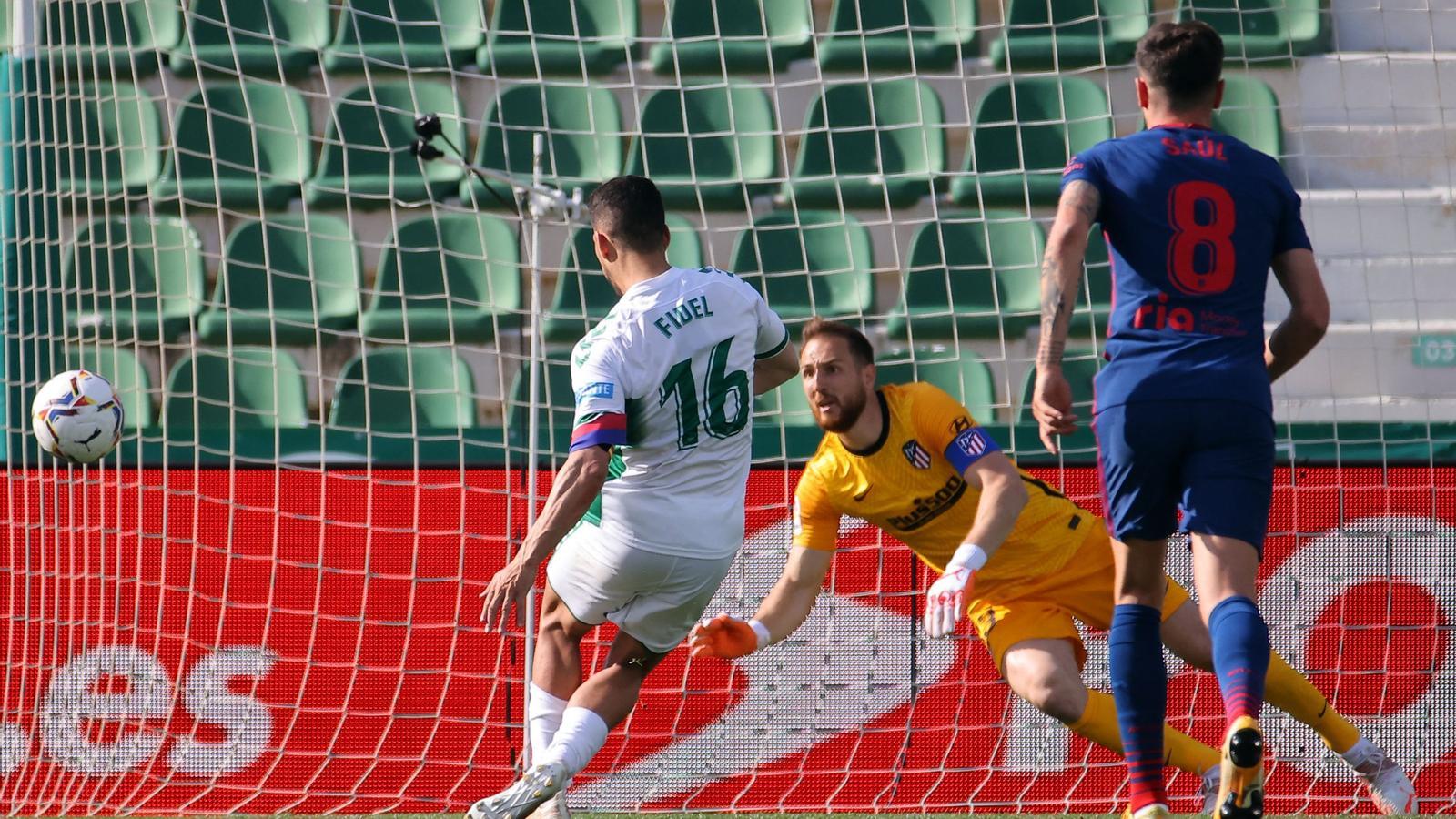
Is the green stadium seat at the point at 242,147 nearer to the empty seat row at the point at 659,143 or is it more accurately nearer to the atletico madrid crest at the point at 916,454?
the empty seat row at the point at 659,143

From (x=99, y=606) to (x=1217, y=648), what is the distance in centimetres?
431

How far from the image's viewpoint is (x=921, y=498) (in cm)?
437

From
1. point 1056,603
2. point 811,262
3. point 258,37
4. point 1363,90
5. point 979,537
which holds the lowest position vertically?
point 1056,603

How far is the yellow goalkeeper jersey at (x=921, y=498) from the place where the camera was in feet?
14.2

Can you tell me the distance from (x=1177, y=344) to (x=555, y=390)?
4.39m

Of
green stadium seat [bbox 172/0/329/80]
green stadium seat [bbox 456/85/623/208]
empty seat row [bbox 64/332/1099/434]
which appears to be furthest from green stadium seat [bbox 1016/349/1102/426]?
green stadium seat [bbox 172/0/329/80]

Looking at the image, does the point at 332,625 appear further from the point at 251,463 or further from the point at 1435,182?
the point at 1435,182

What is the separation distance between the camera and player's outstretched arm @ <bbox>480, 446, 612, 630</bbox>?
132 inches

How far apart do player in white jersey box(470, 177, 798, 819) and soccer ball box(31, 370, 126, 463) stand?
77.8 inches

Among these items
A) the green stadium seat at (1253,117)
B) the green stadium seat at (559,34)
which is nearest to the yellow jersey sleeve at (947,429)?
the green stadium seat at (1253,117)

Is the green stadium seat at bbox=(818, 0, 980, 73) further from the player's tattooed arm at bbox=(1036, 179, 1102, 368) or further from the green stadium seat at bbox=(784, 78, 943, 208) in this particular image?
Answer: the player's tattooed arm at bbox=(1036, 179, 1102, 368)

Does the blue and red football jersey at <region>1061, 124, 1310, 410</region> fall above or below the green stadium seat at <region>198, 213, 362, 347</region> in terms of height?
below

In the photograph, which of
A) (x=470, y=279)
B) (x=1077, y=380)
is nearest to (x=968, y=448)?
(x=1077, y=380)

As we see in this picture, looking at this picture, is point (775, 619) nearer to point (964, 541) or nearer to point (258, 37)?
point (964, 541)
